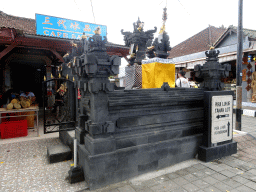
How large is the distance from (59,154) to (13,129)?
3.27m

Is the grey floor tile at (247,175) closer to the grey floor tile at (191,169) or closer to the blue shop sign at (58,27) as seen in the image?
the grey floor tile at (191,169)

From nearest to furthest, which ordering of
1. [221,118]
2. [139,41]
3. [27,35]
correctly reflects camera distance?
[221,118]
[139,41]
[27,35]

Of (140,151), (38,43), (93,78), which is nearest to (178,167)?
(140,151)

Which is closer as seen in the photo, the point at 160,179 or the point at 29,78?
the point at 160,179

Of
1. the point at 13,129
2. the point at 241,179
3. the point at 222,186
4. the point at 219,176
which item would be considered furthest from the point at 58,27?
the point at 241,179

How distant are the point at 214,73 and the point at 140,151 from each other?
10.7 ft

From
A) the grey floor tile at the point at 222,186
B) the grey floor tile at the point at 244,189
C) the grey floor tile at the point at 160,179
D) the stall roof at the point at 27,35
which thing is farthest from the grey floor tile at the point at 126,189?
the stall roof at the point at 27,35

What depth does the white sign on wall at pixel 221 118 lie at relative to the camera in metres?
4.87

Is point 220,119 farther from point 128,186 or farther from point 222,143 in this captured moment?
point 128,186

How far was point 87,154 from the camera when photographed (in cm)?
359

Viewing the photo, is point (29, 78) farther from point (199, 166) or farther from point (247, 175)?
point (247, 175)

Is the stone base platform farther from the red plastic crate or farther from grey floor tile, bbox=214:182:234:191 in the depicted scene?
the red plastic crate

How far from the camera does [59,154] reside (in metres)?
4.65

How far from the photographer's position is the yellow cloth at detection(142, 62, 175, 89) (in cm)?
503
